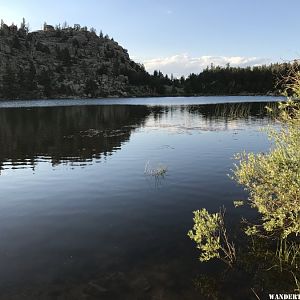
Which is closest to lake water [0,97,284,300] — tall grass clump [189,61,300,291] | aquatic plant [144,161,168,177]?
aquatic plant [144,161,168,177]

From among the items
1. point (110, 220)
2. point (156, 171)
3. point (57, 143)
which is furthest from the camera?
point (57, 143)

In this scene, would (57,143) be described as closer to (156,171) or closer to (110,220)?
(156,171)

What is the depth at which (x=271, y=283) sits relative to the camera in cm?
1191

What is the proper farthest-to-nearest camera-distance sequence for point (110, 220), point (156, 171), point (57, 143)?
1. point (57, 143)
2. point (156, 171)
3. point (110, 220)

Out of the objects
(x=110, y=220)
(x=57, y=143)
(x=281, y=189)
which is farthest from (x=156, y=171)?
(x=57, y=143)

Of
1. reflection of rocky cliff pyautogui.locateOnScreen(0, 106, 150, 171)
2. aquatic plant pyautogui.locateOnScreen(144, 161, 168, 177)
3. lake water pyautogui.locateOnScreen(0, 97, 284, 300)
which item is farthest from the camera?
reflection of rocky cliff pyautogui.locateOnScreen(0, 106, 150, 171)

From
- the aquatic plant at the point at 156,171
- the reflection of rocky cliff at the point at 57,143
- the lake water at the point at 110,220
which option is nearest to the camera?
the lake water at the point at 110,220

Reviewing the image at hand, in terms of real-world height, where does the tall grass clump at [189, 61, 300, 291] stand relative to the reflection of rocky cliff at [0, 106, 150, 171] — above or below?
above

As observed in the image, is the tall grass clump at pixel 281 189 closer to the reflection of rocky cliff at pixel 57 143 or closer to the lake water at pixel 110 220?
the lake water at pixel 110 220

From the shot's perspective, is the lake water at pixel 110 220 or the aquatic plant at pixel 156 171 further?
the aquatic plant at pixel 156 171

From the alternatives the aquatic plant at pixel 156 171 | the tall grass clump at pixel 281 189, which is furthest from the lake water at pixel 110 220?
the tall grass clump at pixel 281 189

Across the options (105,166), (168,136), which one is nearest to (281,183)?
(105,166)

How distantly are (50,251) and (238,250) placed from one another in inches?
310

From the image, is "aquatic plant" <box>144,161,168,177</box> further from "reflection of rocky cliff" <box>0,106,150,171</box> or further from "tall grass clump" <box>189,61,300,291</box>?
"tall grass clump" <box>189,61,300,291</box>
